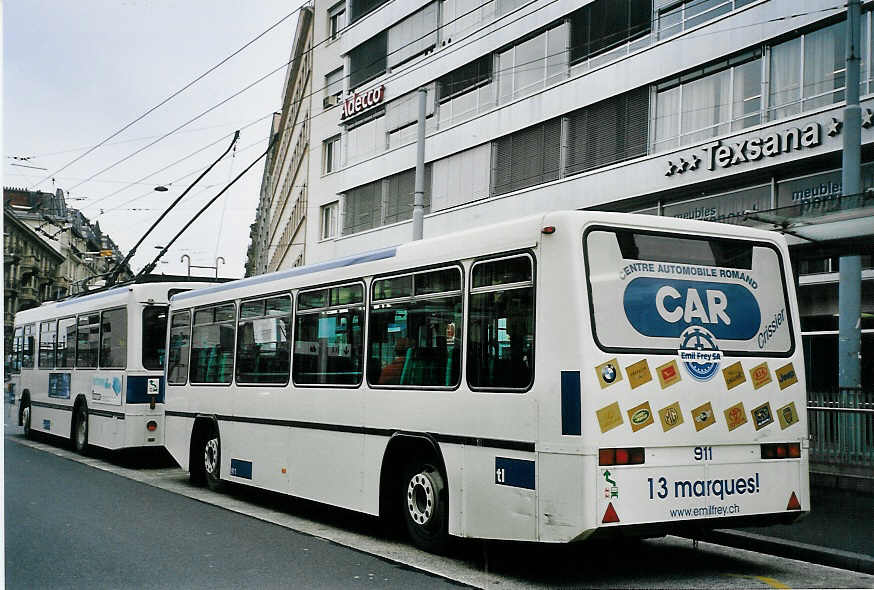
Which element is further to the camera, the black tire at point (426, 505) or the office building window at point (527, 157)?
the office building window at point (527, 157)

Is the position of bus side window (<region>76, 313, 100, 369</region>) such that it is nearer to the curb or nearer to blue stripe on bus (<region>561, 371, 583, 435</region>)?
the curb

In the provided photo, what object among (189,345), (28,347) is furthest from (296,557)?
(28,347)

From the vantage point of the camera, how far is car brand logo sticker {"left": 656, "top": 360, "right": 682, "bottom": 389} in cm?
732

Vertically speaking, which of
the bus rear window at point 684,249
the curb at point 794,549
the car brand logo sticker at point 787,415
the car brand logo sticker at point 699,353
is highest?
the bus rear window at point 684,249

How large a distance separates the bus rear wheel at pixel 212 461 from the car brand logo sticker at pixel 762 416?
7728mm

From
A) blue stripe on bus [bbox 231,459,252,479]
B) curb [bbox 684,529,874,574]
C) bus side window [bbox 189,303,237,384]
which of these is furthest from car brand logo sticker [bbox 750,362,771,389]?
bus side window [bbox 189,303,237,384]

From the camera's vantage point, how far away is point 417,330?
8.91 meters

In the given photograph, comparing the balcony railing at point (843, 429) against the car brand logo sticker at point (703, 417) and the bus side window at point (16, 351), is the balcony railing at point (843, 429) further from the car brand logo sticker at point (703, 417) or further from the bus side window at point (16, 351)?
the bus side window at point (16, 351)

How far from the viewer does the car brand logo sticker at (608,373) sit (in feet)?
23.2

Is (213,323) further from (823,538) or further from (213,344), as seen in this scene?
(823,538)

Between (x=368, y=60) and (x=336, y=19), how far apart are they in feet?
17.2

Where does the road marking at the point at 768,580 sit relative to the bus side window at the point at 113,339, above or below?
below

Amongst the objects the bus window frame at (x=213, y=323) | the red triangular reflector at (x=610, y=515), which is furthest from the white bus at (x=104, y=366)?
the red triangular reflector at (x=610, y=515)

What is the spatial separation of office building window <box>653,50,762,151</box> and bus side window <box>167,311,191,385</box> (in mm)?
13740
